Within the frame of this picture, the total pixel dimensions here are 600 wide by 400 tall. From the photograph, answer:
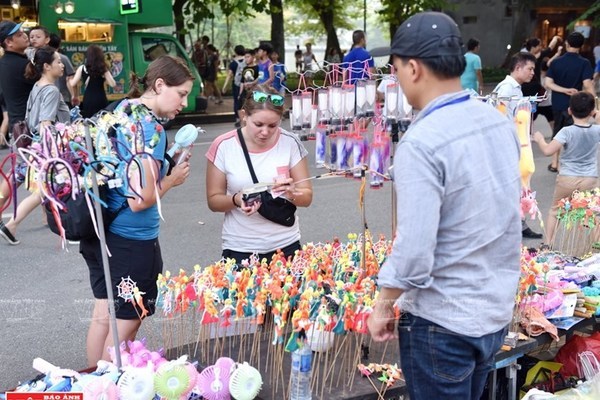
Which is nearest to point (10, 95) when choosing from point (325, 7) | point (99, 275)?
point (99, 275)

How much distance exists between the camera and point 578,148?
523cm

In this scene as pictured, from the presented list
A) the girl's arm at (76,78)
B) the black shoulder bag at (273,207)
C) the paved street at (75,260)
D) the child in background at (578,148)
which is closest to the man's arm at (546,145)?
the child in background at (578,148)

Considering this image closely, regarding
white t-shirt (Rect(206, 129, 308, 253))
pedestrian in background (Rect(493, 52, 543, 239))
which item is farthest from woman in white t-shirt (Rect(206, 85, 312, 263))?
pedestrian in background (Rect(493, 52, 543, 239))

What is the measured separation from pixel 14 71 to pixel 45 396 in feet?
15.2

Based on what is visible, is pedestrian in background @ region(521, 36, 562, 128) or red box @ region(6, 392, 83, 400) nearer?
red box @ region(6, 392, 83, 400)

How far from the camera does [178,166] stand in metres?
2.98

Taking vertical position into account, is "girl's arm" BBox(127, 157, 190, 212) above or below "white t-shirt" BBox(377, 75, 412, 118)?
below

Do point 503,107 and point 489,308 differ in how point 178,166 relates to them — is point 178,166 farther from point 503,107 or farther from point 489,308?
point 503,107

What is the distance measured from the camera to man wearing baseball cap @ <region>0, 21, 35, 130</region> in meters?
6.34

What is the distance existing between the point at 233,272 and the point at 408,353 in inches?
42.7

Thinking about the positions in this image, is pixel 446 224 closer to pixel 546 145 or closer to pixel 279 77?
pixel 546 145

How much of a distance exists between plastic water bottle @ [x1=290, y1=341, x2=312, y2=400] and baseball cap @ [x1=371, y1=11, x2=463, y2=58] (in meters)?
1.15

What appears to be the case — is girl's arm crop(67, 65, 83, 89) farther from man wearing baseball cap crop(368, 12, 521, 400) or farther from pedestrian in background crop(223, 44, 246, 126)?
man wearing baseball cap crop(368, 12, 521, 400)

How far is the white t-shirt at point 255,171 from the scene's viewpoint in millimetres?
3391
